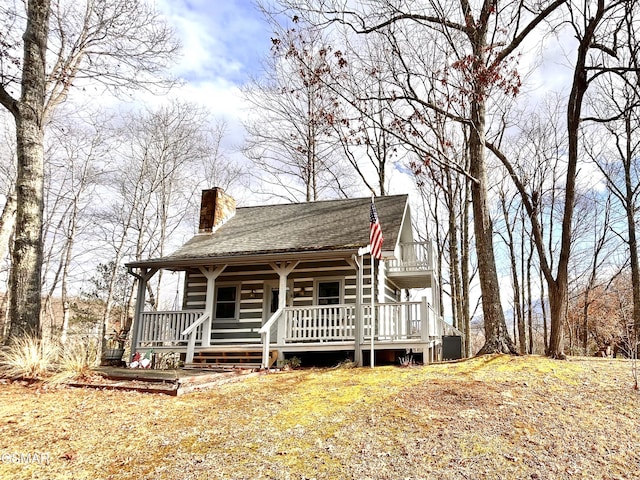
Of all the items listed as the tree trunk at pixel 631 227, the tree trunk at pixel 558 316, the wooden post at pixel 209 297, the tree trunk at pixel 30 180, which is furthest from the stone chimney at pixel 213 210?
the tree trunk at pixel 631 227

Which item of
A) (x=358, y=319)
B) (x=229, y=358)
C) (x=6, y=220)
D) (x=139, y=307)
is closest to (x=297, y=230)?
(x=358, y=319)

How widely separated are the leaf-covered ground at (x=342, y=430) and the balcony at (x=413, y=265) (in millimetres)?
7105

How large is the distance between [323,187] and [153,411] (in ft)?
65.1

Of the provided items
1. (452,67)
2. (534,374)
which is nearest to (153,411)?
(534,374)

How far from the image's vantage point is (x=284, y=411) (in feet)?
21.7

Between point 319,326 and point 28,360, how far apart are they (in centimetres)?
679

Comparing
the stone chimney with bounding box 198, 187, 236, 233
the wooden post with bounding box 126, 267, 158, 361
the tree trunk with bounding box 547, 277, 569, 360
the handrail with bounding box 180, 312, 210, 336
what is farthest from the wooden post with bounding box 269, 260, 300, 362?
the tree trunk with bounding box 547, 277, 569, 360

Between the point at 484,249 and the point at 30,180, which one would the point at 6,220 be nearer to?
the point at 30,180

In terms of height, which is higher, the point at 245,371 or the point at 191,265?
the point at 191,265

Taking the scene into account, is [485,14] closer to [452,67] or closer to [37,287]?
[452,67]

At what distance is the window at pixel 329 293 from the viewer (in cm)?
1418

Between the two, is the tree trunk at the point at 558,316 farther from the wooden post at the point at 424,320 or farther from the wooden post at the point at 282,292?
the wooden post at the point at 282,292

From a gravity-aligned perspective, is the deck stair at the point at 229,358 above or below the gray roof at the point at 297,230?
below

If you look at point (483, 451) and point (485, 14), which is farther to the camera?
point (485, 14)
